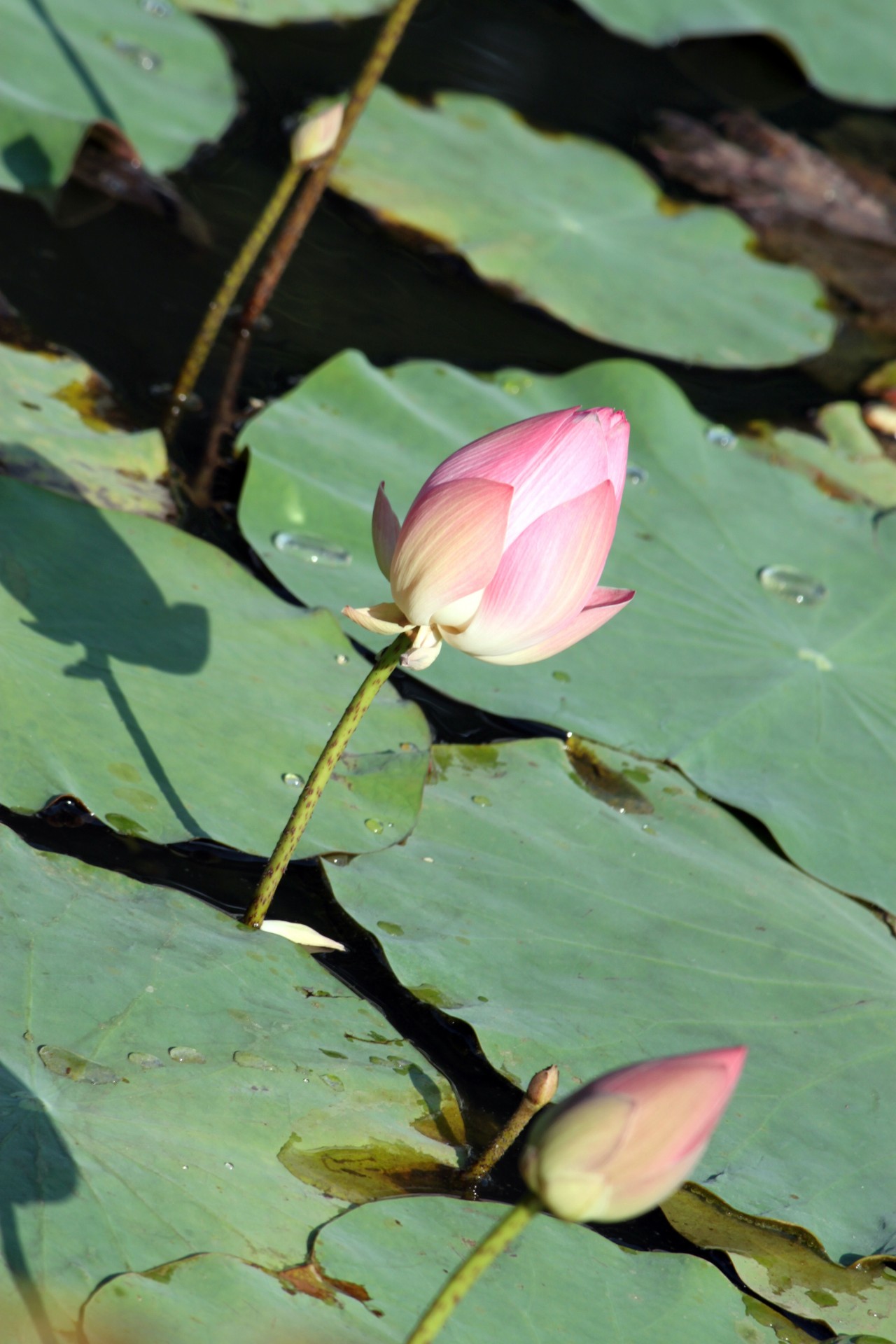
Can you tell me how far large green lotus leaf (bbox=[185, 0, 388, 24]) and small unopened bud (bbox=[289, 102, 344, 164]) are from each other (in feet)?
5.05

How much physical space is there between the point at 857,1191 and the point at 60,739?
110cm

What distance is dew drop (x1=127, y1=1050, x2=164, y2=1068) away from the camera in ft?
3.82

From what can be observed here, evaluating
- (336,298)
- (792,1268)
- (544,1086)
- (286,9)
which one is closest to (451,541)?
(544,1086)

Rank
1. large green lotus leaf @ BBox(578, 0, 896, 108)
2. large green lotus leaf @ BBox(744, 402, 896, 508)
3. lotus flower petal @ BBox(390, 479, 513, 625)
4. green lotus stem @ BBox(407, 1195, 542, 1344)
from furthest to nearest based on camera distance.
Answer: large green lotus leaf @ BBox(578, 0, 896, 108) < large green lotus leaf @ BBox(744, 402, 896, 508) < lotus flower petal @ BBox(390, 479, 513, 625) < green lotus stem @ BBox(407, 1195, 542, 1344)

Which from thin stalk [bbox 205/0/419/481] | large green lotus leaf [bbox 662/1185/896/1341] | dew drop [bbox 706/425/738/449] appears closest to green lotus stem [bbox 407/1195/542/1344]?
large green lotus leaf [bbox 662/1185/896/1341]

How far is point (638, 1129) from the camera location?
0.67 m

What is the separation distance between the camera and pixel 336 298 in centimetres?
282

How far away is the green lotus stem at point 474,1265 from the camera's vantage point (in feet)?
2.18

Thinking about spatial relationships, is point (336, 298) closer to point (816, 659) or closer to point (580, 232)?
point (580, 232)

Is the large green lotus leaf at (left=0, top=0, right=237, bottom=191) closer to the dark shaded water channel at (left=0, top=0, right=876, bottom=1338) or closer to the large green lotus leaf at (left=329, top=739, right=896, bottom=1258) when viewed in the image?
the dark shaded water channel at (left=0, top=0, right=876, bottom=1338)

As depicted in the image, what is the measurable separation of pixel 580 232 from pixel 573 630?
2330 millimetres

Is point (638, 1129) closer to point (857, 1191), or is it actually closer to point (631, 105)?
point (857, 1191)

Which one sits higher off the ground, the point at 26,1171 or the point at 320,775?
the point at 320,775

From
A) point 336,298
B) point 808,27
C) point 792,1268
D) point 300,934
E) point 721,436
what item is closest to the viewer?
point 792,1268
